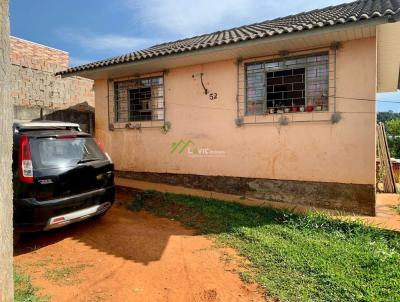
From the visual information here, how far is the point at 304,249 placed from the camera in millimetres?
4281

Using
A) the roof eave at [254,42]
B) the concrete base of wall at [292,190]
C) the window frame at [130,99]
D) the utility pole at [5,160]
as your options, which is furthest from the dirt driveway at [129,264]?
the window frame at [130,99]

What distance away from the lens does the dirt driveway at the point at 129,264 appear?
3258 mm

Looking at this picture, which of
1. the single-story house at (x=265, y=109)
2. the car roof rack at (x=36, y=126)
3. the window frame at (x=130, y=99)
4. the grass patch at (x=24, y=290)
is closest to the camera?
the grass patch at (x=24, y=290)

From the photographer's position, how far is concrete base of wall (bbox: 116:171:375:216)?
250 inches

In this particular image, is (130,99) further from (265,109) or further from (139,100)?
(265,109)

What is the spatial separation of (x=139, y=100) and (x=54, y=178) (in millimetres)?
5615

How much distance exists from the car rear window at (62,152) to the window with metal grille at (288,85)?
4.19 m

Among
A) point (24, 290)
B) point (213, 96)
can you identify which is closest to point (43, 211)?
point (24, 290)

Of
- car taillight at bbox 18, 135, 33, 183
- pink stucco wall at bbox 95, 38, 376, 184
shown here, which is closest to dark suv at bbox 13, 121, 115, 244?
car taillight at bbox 18, 135, 33, 183

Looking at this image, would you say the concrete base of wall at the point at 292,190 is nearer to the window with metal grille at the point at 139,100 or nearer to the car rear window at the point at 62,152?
the window with metal grille at the point at 139,100

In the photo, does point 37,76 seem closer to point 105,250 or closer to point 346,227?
point 105,250

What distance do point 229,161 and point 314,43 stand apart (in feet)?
11.5

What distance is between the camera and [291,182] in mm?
7125

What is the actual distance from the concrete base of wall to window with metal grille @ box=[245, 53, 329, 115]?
1811mm
